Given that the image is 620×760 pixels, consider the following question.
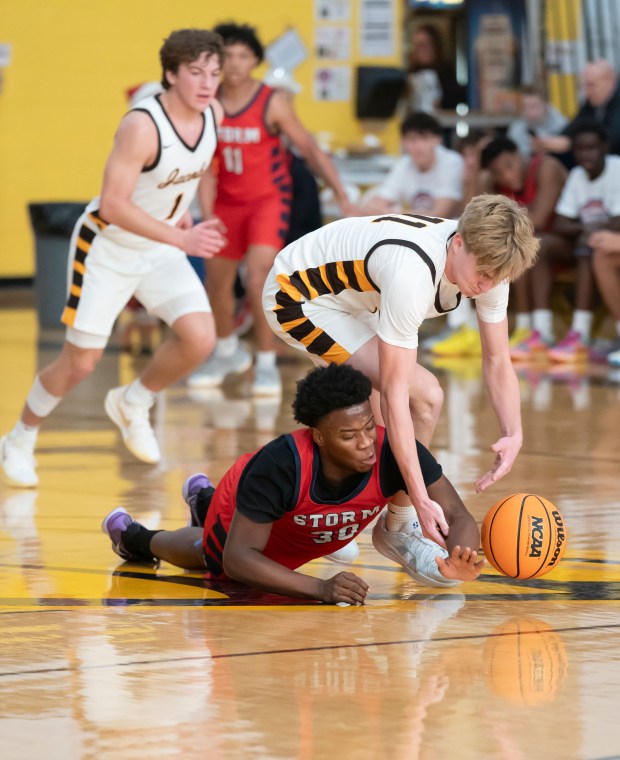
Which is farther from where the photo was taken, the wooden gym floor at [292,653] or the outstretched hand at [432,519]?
the outstretched hand at [432,519]

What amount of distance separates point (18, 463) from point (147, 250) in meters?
1.04

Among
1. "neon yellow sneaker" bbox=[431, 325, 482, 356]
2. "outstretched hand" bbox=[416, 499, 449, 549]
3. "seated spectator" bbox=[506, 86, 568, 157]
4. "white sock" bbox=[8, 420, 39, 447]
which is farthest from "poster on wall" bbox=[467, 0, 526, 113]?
"outstretched hand" bbox=[416, 499, 449, 549]

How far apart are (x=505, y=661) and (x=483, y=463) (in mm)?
3016

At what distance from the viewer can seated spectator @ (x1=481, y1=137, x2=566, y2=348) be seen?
10820 millimetres

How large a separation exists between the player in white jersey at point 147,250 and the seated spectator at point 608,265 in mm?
4411

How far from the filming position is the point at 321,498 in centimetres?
396

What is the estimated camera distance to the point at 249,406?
8.55 m

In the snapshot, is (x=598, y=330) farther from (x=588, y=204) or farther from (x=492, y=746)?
(x=492, y=746)

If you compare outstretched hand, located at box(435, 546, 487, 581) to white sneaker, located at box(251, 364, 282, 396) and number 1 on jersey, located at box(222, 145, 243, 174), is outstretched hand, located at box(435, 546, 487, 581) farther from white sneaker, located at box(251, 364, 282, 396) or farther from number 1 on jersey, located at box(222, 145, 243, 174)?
number 1 on jersey, located at box(222, 145, 243, 174)

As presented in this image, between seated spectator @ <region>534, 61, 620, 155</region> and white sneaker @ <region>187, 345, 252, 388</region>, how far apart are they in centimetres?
301

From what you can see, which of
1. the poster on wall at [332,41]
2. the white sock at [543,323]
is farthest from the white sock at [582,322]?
the poster on wall at [332,41]

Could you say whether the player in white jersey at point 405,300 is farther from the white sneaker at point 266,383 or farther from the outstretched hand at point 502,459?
the white sneaker at point 266,383

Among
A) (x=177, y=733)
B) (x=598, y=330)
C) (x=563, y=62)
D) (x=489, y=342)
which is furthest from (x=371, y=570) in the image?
(x=563, y=62)

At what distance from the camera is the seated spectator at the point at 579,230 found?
34.7ft
